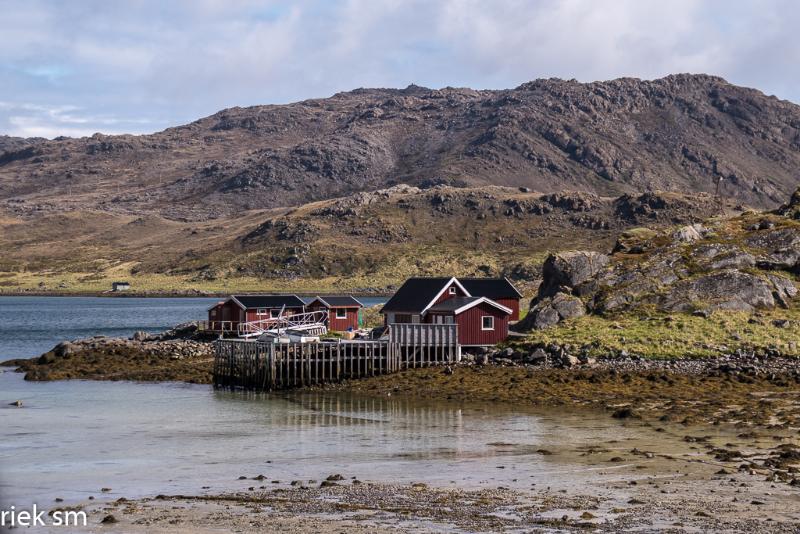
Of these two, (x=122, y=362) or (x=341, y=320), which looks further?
(x=341, y=320)

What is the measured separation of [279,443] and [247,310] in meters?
53.6

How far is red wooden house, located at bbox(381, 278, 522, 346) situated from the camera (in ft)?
217

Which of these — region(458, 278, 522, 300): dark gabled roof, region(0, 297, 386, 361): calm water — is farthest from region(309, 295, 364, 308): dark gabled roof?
region(0, 297, 386, 361): calm water

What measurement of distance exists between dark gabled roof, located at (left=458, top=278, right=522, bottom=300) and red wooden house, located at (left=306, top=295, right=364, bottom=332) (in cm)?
1657

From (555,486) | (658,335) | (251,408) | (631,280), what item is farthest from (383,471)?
(631,280)

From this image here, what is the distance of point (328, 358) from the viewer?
59781mm

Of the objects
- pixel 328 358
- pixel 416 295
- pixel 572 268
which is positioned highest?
pixel 572 268

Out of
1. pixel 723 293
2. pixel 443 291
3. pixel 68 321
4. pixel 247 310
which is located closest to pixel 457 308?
pixel 443 291

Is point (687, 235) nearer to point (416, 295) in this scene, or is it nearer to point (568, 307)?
point (568, 307)

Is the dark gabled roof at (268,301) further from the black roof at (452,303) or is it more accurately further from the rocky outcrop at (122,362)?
the black roof at (452,303)

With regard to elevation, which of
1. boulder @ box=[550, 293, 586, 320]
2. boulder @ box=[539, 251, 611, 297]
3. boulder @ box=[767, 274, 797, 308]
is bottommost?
boulder @ box=[550, 293, 586, 320]

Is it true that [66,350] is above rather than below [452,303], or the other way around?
below

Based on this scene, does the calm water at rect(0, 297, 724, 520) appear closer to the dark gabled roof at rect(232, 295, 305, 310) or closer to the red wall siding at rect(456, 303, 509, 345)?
the red wall siding at rect(456, 303, 509, 345)

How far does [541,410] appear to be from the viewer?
46656 mm
